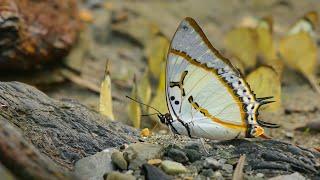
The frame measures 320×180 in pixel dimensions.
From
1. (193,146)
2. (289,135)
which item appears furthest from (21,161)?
(289,135)

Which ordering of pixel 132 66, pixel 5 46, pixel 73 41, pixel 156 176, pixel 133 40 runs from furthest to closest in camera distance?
pixel 133 40 → pixel 132 66 → pixel 73 41 → pixel 5 46 → pixel 156 176

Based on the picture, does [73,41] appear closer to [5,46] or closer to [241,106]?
[5,46]

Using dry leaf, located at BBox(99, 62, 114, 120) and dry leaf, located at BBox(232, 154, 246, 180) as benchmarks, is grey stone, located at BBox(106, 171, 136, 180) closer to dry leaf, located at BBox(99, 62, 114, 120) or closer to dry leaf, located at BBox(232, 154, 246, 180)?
dry leaf, located at BBox(232, 154, 246, 180)

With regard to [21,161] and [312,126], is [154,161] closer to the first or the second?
[21,161]

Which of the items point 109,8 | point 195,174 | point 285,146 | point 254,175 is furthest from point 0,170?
point 109,8

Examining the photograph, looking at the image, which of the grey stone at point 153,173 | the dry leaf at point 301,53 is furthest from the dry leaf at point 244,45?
the grey stone at point 153,173
